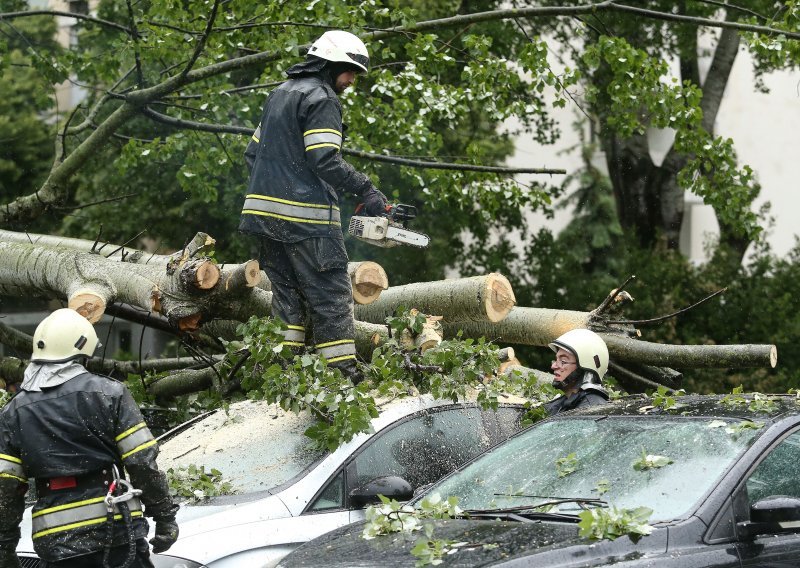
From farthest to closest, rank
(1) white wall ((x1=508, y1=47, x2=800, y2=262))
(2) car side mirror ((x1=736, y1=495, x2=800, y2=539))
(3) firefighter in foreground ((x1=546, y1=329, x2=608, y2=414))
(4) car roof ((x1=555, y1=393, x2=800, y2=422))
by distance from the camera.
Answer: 1. (1) white wall ((x1=508, y1=47, x2=800, y2=262))
2. (3) firefighter in foreground ((x1=546, y1=329, x2=608, y2=414))
3. (4) car roof ((x1=555, y1=393, x2=800, y2=422))
4. (2) car side mirror ((x1=736, y1=495, x2=800, y2=539))

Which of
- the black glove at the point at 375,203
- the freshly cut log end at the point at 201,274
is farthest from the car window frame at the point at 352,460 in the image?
the freshly cut log end at the point at 201,274

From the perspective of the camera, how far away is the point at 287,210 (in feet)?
23.4

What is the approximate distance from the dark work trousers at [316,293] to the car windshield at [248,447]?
1.76ft

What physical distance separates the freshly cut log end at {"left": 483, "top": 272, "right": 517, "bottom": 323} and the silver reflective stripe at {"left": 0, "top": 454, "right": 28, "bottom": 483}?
3.83 meters

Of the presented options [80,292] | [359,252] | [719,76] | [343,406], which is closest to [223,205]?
[359,252]

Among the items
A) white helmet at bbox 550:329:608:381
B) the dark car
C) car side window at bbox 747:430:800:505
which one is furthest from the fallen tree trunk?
car side window at bbox 747:430:800:505

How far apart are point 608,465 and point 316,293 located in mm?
2591

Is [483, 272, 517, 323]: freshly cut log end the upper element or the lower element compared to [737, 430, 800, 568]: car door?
upper

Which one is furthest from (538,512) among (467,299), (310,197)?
(467,299)

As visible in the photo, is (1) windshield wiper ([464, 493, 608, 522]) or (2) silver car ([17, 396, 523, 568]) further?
(2) silver car ([17, 396, 523, 568])

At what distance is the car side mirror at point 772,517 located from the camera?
14.2ft

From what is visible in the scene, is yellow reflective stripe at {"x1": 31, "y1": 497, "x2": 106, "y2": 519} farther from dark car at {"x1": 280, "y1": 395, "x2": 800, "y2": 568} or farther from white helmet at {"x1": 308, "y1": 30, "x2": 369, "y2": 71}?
white helmet at {"x1": 308, "y1": 30, "x2": 369, "y2": 71}

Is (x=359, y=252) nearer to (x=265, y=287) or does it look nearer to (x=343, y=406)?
(x=265, y=287)

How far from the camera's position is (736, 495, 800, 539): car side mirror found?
14.2ft
